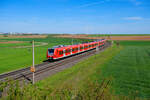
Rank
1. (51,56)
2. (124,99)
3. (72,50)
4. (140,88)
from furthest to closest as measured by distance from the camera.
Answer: (72,50) < (51,56) < (140,88) < (124,99)

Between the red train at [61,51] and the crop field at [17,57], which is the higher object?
the red train at [61,51]

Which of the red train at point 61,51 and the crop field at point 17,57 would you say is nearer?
the crop field at point 17,57

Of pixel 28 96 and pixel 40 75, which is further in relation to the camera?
pixel 40 75

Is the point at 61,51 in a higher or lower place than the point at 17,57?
higher

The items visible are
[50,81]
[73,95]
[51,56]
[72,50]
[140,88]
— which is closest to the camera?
[73,95]

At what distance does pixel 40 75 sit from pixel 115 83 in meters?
11.2

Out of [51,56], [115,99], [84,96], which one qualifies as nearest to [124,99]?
[115,99]

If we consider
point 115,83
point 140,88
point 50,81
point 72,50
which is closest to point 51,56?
point 72,50

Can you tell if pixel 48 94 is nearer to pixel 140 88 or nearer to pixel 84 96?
pixel 84 96

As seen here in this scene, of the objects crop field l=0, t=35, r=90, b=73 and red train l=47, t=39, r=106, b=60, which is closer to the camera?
crop field l=0, t=35, r=90, b=73

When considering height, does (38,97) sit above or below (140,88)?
above

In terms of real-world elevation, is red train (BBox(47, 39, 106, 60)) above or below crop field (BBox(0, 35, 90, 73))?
above

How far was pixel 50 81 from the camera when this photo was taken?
65.2ft

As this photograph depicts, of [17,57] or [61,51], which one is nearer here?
[61,51]
